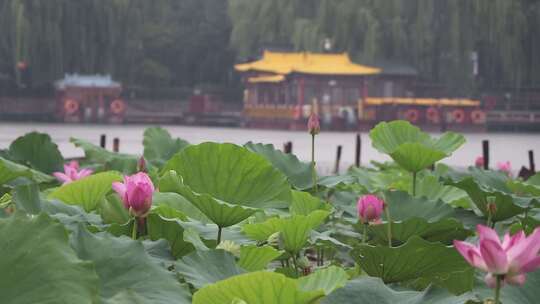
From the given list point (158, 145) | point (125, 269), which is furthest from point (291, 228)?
point (158, 145)

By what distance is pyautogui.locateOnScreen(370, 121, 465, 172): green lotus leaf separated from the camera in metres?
1.75

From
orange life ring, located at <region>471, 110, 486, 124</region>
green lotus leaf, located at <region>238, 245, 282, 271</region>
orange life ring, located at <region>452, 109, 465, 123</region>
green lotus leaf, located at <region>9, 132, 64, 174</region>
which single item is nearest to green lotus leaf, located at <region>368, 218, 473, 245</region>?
green lotus leaf, located at <region>238, 245, 282, 271</region>

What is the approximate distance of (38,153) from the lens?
6.63 feet

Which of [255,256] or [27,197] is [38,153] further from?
[255,256]

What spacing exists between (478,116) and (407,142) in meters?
22.8

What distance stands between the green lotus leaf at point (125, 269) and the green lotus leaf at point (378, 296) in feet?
0.44

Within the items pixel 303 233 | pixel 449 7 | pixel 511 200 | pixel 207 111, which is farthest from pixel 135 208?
pixel 207 111

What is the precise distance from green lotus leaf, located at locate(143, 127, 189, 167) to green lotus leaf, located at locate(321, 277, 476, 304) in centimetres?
162

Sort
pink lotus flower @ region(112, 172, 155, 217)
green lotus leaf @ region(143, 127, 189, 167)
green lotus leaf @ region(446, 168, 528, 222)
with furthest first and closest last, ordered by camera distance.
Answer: green lotus leaf @ region(143, 127, 189, 167)
green lotus leaf @ region(446, 168, 528, 222)
pink lotus flower @ region(112, 172, 155, 217)

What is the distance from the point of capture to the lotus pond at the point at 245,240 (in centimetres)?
69

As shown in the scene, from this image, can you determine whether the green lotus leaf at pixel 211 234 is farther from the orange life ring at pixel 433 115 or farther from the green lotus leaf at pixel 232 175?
the orange life ring at pixel 433 115

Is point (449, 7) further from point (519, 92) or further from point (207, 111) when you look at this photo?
point (207, 111)

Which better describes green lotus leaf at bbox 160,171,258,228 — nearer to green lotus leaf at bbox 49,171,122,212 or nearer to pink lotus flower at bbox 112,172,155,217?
pink lotus flower at bbox 112,172,155,217

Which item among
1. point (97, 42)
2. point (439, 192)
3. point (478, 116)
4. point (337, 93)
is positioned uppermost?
A: point (97, 42)
